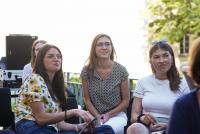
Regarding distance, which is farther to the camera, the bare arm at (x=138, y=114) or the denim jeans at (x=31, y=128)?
the bare arm at (x=138, y=114)

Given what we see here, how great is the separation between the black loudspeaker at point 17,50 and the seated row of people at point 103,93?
2.26m

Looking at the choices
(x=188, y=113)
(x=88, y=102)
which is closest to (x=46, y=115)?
(x=88, y=102)

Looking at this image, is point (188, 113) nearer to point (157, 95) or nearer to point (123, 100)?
point (157, 95)

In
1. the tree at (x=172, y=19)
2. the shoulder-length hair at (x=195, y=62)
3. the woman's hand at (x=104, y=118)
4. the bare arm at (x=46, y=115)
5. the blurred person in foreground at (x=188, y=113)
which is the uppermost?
the tree at (x=172, y=19)

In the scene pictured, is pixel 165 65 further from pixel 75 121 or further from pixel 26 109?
pixel 26 109

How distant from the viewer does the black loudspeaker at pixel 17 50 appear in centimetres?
732

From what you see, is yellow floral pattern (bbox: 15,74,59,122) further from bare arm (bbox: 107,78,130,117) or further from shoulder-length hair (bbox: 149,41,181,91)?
shoulder-length hair (bbox: 149,41,181,91)

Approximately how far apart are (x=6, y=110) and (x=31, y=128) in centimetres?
92

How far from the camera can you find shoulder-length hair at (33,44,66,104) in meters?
4.41

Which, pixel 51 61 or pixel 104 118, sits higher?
pixel 51 61

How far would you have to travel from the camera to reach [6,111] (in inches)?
197

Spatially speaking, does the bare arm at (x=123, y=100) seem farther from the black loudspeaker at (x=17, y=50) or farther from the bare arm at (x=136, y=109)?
the black loudspeaker at (x=17, y=50)

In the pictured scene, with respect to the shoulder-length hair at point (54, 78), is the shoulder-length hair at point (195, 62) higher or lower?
higher

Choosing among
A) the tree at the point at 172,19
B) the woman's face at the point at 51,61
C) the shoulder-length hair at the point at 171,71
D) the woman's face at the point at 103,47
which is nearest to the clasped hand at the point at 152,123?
the shoulder-length hair at the point at 171,71
